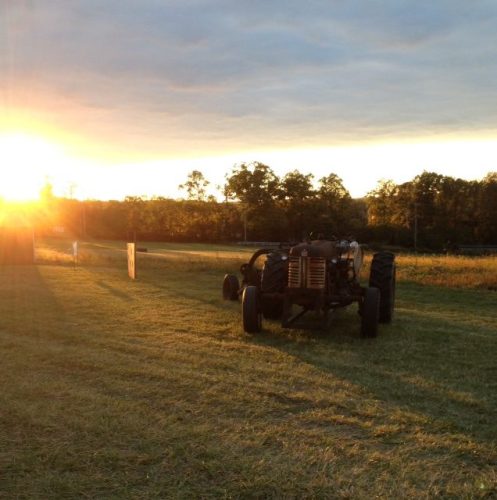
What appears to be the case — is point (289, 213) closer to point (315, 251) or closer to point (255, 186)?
point (255, 186)

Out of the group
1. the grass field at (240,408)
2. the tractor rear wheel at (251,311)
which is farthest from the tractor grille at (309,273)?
the grass field at (240,408)

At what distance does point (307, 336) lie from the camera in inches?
347

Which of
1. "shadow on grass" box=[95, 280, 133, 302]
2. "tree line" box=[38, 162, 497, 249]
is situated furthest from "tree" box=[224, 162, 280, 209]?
"shadow on grass" box=[95, 280, 133, 302]

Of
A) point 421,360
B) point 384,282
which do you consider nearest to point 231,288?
point 384,282

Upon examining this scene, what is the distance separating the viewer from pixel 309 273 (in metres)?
8.50

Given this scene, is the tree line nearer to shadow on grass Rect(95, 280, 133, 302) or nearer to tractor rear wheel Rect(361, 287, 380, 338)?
shadow on grass Rect(95, 280, 133, 302)

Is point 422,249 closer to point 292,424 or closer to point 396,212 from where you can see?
point 396,212

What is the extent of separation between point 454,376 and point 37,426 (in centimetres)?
446

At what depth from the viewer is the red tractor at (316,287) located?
8.49m

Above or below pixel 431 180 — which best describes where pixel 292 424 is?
below

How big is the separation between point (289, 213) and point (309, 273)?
63.7m

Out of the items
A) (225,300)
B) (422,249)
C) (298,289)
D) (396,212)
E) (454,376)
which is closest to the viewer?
(454,376)

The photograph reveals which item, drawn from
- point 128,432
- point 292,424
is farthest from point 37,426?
point 292,424

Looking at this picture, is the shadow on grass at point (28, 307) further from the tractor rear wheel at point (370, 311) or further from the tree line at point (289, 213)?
the tree line at point (289, 213)
